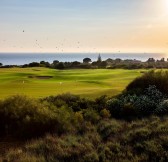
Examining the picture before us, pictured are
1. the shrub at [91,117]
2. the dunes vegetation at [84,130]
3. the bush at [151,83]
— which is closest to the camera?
the dunes vegetation at [84,130]

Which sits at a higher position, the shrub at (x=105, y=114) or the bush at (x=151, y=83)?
the bush at (x=151, y=83)

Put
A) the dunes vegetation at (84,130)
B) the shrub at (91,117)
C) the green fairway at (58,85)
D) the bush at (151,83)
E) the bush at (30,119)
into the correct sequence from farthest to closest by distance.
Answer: the green fairway at (58,85)
the bush at (151,83)
the shrub at (91,117)
the bush at (30,119)
the dunes vegetation at (84,130)

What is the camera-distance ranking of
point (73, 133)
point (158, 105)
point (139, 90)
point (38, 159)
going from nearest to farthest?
point (38, 159) < point (73, 133) < point (158, 105) < point (139, 90)

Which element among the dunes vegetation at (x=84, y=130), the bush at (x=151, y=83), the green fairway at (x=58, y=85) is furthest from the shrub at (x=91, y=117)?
the green fairway at (x=58, y=85)

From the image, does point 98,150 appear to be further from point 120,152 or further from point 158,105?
point 158,105

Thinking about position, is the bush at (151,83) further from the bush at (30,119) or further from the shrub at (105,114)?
the bush at (30,119)

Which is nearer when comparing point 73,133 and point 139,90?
point 73,133

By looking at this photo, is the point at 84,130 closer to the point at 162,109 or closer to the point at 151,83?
the point at 162,109

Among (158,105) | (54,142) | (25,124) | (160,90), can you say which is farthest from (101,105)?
(54,142)

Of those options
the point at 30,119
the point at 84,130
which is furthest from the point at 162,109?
the point at 30,119

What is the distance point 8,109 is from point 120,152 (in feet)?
22.7

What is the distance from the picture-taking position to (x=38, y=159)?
38.0ft

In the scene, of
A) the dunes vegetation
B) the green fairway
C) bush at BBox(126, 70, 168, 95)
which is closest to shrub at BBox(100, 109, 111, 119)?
the dunes vegetation

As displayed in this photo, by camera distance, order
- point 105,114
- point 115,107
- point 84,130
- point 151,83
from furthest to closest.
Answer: point 151,83 → point 115,107 → point 105,114 → point 84,130
